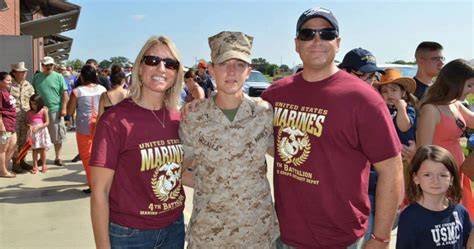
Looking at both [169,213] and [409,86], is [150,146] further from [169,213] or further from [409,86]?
[409,86]

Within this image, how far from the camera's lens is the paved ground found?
4.87 m

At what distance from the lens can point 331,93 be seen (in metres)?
2.29

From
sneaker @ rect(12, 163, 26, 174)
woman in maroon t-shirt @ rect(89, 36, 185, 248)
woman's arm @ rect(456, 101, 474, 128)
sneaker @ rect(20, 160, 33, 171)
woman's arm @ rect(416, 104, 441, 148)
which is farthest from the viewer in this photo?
sneaker @ rect(20, 160, 33, 171)

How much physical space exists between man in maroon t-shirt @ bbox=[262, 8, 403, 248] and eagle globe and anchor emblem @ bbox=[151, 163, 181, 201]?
59 cm

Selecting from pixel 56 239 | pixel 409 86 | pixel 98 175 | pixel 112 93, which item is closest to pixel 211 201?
pixel 98 175

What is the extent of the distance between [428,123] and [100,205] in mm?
2560

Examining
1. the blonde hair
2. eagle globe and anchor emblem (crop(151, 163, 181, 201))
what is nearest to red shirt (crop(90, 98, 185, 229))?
eagle globe and anchor emblem (crop(151, 163, 181, 201))

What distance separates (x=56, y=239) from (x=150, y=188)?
3.08 metres

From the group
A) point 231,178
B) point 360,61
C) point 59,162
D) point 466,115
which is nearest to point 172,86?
point 231,178

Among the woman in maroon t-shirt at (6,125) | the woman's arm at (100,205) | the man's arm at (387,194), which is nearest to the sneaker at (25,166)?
the woman in maroon t-shirt at (6,125)

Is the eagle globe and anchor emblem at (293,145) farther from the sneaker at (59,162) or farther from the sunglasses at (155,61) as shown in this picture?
the sneaker at (59,162)

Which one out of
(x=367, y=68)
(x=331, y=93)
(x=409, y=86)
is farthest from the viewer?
(x=409, y=86)

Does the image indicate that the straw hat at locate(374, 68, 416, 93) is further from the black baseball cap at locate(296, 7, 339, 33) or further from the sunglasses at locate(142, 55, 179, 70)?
the sunglasses at locate(142, 55, 179, 70)

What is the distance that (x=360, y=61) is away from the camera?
3.23 meters
